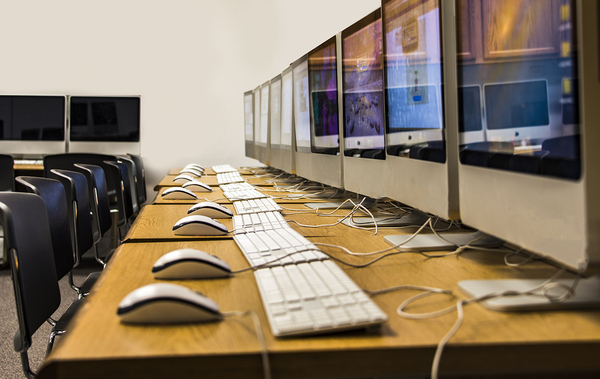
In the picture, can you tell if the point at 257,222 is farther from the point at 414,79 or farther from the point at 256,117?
the point at 256,117

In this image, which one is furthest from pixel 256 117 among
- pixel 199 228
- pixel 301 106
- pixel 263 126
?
pixel 199 228

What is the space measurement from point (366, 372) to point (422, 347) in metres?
0.08

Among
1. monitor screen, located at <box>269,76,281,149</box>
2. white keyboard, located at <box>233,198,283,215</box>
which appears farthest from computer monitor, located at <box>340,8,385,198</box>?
monitor screen, located at <box>269,76,281,149</box>

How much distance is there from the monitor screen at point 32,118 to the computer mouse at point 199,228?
393cm

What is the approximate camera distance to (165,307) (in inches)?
26.4

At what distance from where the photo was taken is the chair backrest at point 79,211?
190 centimetres

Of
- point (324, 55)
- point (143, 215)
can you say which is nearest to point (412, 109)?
point (324, 55)

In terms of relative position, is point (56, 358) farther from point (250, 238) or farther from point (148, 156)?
point (148, 156)

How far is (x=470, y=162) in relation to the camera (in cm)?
90

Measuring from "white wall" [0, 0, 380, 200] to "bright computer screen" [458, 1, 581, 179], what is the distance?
4.50m

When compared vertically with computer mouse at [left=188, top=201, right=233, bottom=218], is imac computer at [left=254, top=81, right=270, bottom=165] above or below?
above

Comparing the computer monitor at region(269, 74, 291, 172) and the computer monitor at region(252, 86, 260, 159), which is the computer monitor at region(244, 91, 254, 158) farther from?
the computer monitor at region(269, 74, 291, 172)

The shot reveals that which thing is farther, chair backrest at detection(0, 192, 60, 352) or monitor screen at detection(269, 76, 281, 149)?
monitor screen at detection(269, 76, 281, 149)

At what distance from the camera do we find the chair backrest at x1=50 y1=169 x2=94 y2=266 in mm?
1902
